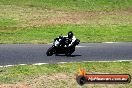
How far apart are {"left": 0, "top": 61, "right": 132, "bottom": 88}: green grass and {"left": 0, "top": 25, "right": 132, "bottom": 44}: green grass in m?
7.49

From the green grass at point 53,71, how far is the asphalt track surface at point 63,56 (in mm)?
1267

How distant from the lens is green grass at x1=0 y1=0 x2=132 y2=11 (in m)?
49.6

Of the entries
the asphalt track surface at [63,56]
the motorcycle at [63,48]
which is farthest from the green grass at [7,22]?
the motorcycle at [63,48]

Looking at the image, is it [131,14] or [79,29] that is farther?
[131,14]

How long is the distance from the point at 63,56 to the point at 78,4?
88.3 ft

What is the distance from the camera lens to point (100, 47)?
28.3 metres

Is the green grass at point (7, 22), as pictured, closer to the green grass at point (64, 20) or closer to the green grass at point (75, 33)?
the green grass at point (64, 20)

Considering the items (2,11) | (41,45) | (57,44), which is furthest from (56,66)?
(2,11)

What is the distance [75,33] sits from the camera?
34.8 metres

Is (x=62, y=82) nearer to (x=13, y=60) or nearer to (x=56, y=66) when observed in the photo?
(x=56, y=66)

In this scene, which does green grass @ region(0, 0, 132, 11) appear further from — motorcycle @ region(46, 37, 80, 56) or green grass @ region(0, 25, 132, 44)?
motorcycle @ region(46, 37, 80, 56)

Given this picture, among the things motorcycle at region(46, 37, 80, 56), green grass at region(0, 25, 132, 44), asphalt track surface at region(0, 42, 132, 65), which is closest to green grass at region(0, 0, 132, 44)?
green grass at region(0, 25, 132, 44)

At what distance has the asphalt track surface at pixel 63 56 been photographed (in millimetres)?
23953

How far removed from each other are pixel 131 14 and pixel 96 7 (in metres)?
5.38
